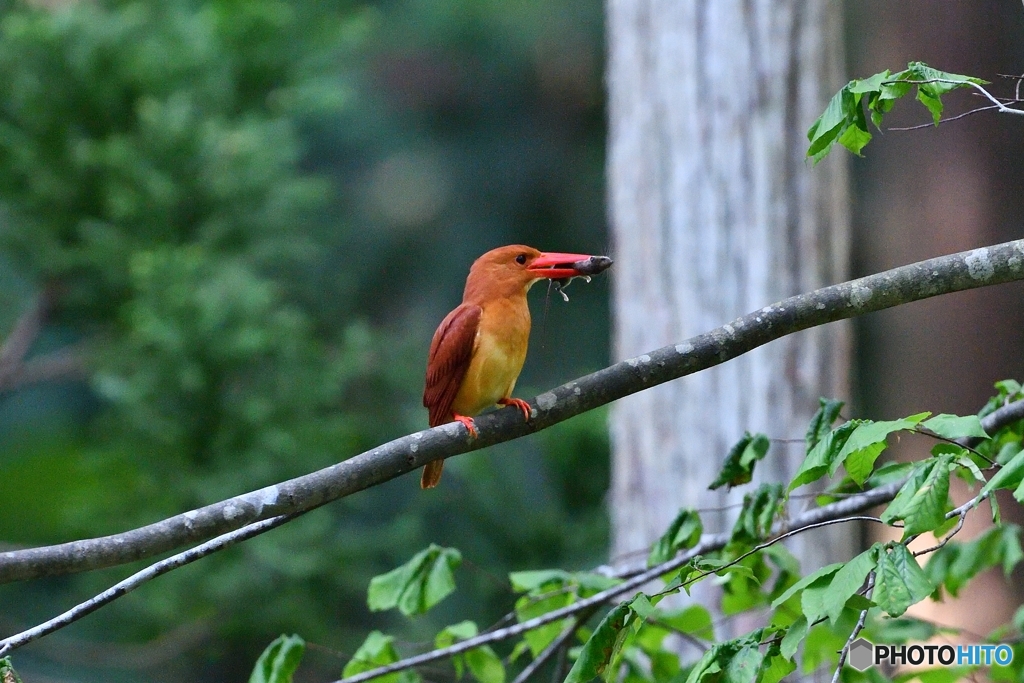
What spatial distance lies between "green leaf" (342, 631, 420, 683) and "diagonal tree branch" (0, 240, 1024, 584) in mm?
601

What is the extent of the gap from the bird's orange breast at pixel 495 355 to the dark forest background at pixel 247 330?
235 centimetres

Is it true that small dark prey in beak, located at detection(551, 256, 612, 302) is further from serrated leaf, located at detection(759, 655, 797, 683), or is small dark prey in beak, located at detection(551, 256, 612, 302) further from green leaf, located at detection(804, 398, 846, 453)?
serrated leaf, located at detection(759, 655, 797, 683)

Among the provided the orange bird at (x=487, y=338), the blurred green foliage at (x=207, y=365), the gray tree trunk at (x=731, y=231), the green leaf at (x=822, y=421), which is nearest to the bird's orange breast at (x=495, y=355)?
the orange bird at (x=487, y=338)

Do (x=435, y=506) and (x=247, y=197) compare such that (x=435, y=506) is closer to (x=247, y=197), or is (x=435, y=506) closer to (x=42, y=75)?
(x=247, y=197)

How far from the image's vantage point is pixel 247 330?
5.36 meters

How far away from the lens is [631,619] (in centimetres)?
185

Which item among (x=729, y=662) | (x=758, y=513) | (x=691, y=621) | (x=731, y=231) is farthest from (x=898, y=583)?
(x=731, y=231)

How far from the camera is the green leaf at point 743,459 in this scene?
2256 mm

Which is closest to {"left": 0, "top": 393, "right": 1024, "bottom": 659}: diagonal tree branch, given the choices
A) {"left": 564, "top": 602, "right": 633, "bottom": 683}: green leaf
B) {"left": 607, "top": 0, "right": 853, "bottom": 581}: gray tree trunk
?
{"left": 564, "top": 602, "right": 633, "bottom": 683}: green leaf

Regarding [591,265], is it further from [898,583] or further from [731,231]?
[731,231]

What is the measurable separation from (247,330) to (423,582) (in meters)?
3.13

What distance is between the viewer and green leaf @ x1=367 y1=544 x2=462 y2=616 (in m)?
2.43

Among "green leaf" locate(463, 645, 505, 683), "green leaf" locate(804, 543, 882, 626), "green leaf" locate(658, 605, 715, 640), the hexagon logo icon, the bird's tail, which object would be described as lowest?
Result: the hexagon logo icon

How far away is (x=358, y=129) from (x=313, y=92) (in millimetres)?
2461
